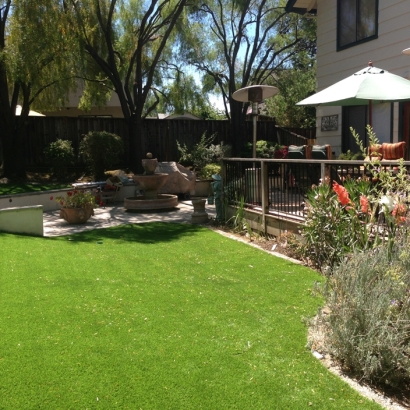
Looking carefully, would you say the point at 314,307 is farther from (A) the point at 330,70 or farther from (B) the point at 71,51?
(B) the point at 71,51

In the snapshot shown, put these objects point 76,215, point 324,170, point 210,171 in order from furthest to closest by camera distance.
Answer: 1. point 210,171
2. point 76,215
3. point 324,170

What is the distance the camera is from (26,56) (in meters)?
13.1

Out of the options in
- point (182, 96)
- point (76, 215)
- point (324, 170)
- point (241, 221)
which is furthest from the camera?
point (182, 96)

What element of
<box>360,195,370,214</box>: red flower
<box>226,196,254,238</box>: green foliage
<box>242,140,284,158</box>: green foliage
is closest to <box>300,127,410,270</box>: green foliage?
<box>360,195,370,214</box>: red flower

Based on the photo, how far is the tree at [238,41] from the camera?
68.8ft

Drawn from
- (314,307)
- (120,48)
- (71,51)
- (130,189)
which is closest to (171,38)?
(120,48)

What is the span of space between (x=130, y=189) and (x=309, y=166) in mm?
7898

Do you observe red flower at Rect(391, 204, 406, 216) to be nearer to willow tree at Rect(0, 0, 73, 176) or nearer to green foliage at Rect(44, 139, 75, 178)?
willow tree at Rect(0, 0, 73, 176)

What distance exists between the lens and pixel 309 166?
7.25m

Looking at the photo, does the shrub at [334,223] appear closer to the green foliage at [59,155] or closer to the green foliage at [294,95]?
the green foliage at [59,155]

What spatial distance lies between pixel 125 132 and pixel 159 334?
14707 mm

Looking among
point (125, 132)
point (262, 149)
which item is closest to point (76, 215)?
point (125, 132)

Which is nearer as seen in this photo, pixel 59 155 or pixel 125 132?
pixel 59 155

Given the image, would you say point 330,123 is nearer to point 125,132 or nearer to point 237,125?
point 125,132
